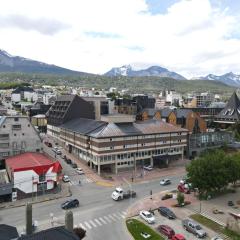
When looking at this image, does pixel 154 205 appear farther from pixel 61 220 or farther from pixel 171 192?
pixel 61 220

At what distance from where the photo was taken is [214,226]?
162ft

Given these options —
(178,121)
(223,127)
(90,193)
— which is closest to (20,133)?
(90,193)

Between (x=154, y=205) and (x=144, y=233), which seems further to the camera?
(x=154, y=205)

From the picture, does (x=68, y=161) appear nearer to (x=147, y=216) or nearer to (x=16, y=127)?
(x=16, y=127)

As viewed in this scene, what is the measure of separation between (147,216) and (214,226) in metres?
10.6

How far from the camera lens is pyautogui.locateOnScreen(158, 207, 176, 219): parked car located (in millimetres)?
52478

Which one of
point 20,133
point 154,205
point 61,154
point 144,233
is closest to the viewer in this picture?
point 144,233

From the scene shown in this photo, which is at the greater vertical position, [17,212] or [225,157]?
[225,157]

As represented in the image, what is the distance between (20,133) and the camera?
258 feet

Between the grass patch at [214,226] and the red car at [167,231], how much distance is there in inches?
284

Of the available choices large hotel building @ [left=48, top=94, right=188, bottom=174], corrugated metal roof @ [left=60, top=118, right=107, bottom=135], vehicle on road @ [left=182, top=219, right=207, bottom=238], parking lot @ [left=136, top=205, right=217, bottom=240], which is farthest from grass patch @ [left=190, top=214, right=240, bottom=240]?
corrugated metal roof @ [left=60, top=118, right=107, bottom=135]

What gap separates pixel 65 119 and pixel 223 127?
81667 mm

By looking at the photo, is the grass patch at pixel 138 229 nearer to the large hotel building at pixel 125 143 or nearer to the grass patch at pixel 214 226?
the grass patch at pixel 214 226

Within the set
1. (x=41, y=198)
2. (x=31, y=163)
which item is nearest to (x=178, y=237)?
(x=41, y=198)
